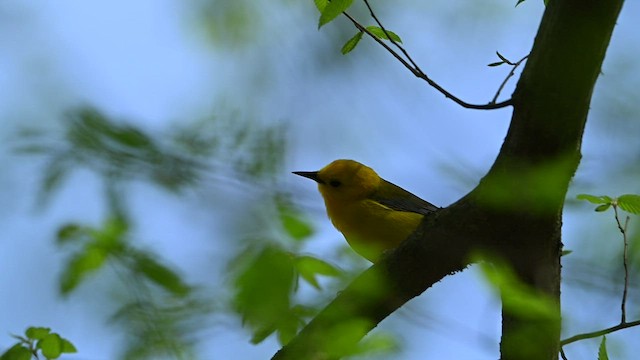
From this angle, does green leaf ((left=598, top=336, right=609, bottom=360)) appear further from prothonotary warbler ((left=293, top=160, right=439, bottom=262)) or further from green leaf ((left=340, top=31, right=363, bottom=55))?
prothonotary warbler ((left=293, top=160, right=439, bottom=262))

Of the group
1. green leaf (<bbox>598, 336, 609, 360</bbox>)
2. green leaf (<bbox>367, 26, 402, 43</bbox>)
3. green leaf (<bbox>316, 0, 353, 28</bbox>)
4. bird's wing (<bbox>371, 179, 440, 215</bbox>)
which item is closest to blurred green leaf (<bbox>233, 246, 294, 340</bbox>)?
green leaf (<bbox>316, 0, 353, 28</bbox>)

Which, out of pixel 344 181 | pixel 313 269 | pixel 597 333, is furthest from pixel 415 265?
pixel 344 181

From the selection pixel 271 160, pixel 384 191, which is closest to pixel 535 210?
pixel 271 160

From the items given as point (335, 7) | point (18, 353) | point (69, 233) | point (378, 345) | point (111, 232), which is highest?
Answer: point (335, 7)

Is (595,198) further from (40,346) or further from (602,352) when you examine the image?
(40,346)

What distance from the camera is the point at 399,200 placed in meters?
5.95

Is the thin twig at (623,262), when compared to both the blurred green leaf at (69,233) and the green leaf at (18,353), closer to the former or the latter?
the blurred green leaf at (69,233)

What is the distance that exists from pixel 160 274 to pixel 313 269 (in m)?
0.41

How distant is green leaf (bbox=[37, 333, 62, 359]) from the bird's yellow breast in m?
2.65

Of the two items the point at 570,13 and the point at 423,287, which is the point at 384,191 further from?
the point at 570,13

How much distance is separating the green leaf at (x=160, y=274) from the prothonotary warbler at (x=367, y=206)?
11.3ft

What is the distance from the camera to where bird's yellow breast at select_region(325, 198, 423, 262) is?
554 centimetres

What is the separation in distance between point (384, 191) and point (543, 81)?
3.24m

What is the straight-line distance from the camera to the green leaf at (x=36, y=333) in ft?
9.72
